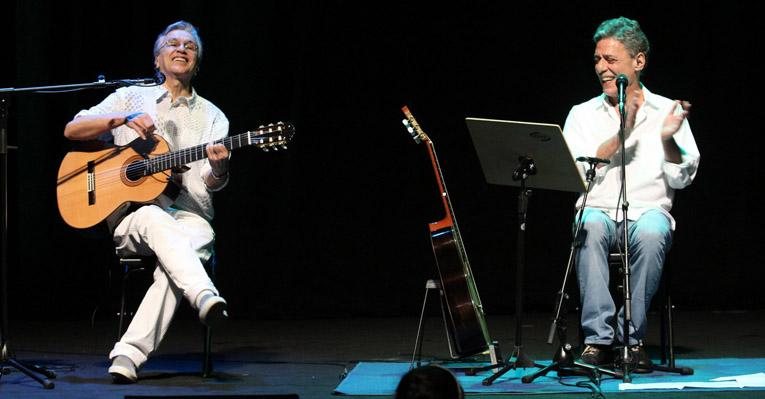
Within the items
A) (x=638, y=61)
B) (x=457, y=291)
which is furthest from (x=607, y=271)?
(x=638, y=61)

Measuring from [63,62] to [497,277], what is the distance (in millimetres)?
2812

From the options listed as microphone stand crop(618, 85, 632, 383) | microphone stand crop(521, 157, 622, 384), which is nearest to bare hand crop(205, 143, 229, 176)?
microphone stand crop(521, 157, 622, 384)

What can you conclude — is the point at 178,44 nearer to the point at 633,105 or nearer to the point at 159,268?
the point at 159,268

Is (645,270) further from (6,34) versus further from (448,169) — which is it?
(6,34)

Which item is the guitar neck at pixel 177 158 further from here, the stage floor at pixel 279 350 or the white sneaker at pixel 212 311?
the stage floor at pixel 279 350

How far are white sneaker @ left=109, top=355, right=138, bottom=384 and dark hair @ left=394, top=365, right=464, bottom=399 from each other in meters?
2.46

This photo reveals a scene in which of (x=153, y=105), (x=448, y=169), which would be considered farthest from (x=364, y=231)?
(x=153, y=105)

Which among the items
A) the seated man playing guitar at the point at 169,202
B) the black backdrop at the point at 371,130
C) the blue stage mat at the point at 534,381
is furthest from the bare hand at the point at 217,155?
the black backdrop at the point at 371,130

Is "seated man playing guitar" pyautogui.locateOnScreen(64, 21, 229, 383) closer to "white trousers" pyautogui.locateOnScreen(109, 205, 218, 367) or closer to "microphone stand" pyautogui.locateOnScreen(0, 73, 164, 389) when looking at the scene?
"white trousers" pyautogui.locateOnScreen(109, 205, 218, 367)

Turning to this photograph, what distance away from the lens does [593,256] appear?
402 centimetres

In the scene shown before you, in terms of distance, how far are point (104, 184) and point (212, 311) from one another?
2.57ft

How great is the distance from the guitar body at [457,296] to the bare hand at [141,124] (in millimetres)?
1169

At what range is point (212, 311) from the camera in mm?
3736

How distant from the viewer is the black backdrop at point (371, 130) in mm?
5895
